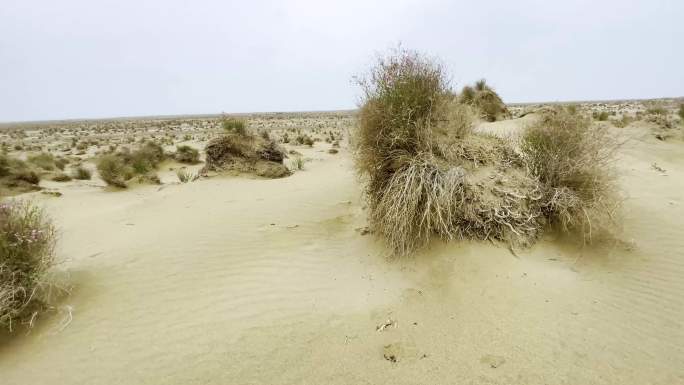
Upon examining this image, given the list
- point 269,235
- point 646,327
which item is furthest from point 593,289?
point 269,235

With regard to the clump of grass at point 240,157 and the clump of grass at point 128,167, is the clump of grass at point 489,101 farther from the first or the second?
the clump of grass at point 128,167

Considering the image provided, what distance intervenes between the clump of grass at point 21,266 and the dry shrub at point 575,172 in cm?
550

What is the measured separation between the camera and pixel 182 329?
3.17 m

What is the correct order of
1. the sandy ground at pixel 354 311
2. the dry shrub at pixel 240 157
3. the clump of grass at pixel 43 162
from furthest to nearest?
the clump of grass at pixel 43 162 < the dry shrub at pixel 240 157 < the sandy ground at pixel 354 311

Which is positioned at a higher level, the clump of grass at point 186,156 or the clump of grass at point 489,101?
the clump of grass at point 489,101

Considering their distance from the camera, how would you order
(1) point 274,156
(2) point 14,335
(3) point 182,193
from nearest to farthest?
(2) point 14,335, (3) point 182,193, (1) point 274,156

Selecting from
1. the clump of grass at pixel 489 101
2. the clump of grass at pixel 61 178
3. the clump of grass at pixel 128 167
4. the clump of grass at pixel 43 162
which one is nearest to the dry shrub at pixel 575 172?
the clump of grass at pixel 128 167

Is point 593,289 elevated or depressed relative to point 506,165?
depressed

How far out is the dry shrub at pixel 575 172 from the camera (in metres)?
4.04

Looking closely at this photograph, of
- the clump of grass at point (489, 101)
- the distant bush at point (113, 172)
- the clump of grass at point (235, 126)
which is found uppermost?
the clump of grass at point (489, 101)

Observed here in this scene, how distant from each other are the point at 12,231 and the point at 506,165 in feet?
18.0

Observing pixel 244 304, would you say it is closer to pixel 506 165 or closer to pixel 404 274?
pixel 404 274

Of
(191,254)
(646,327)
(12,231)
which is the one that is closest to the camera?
(646,327)

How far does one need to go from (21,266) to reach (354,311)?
10.4 ft
